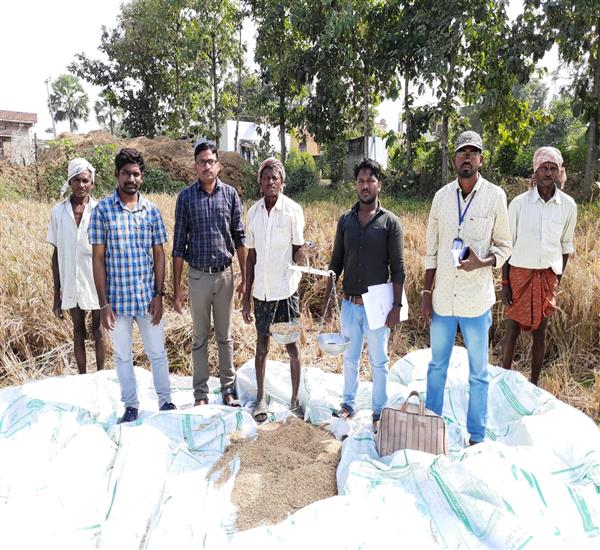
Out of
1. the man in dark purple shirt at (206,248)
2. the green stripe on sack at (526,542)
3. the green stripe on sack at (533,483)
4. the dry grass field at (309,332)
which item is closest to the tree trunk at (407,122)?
the dry grass field at (309,332)

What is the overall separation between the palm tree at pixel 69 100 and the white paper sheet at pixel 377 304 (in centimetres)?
4261

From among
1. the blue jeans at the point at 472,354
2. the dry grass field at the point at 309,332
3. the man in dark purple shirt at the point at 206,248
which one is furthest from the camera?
the dry grass field at the point at 309,332

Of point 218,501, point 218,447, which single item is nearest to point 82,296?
point 218,447

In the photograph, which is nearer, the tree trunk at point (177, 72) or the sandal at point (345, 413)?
the sandal at point (345, 413)

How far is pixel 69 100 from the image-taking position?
132 feet

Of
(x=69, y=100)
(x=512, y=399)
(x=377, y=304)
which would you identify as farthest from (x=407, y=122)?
(x=69, y=100)

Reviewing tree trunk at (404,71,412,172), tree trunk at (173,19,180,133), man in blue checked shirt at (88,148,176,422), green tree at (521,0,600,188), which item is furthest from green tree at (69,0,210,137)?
man in blue checked shirt at (88,148,176,422)

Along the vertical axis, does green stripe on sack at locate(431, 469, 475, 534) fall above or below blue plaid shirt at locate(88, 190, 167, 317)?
below

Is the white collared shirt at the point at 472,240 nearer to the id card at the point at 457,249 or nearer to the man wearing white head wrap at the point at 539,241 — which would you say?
the id card at the point at 457,249

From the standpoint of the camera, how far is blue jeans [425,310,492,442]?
2799 millimetres

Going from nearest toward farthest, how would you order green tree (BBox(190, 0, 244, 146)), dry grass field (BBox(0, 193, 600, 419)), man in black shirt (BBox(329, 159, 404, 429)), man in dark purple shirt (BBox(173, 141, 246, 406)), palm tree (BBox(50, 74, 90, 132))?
1. man in black shirt (BBox(329, 159, 404, 429))
2. man in dark purple shirt (BBox(173, 141, 246, 406))
3. dry grass field (BBox(0, 193, 600, 419))
4. green tree (BBox(190, 0, 244, 146))
5. palm tree (BBox(50, 74, 90, 132))

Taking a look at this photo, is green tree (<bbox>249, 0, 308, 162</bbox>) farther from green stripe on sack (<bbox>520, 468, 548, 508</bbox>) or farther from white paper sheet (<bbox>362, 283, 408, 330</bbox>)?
green stripe on sack (<bbox>520, 468, 548, 508</bbox>)

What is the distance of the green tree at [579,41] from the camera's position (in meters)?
7.49

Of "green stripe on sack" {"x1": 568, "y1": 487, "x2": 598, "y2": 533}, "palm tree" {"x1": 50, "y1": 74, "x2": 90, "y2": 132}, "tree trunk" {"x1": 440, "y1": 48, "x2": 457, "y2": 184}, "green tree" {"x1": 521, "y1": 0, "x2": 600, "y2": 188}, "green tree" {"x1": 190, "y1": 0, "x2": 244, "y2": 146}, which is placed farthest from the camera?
"palm tree" {"x1": 50, "y1": 74, "x2": 90, "y2": 132}
